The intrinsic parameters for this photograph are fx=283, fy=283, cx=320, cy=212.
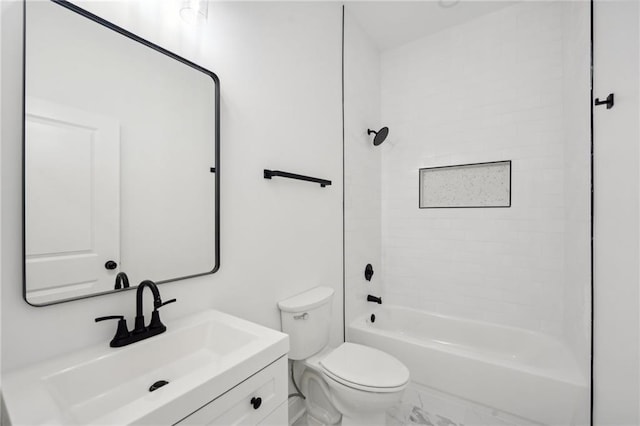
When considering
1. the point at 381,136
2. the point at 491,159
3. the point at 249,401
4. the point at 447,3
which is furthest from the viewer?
the point at 381,136

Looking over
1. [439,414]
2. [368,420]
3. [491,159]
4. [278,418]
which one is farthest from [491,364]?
[491,159]

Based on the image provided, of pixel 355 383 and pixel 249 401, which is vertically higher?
pixel 249 401

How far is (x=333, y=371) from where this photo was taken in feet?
4.83

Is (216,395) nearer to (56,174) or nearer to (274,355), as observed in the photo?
(274,355)

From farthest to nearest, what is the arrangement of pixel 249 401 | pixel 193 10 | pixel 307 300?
pixel 307 300 < pixel 193 10 < pixel 249 401

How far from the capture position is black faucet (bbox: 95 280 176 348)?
0.92 m

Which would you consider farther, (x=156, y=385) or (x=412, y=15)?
(x=412, y=15)

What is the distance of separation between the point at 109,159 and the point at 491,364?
2.19 m

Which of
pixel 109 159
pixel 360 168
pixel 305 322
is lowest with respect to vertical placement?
pixel 305 322

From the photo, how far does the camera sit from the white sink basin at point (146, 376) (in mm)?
648

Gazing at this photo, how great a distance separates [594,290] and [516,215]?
84cm

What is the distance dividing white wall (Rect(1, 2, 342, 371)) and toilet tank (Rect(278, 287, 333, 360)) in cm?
8

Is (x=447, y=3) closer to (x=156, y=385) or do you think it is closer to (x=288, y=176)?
(x=288, y=176)

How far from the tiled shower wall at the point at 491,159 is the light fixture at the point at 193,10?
1942 mm
